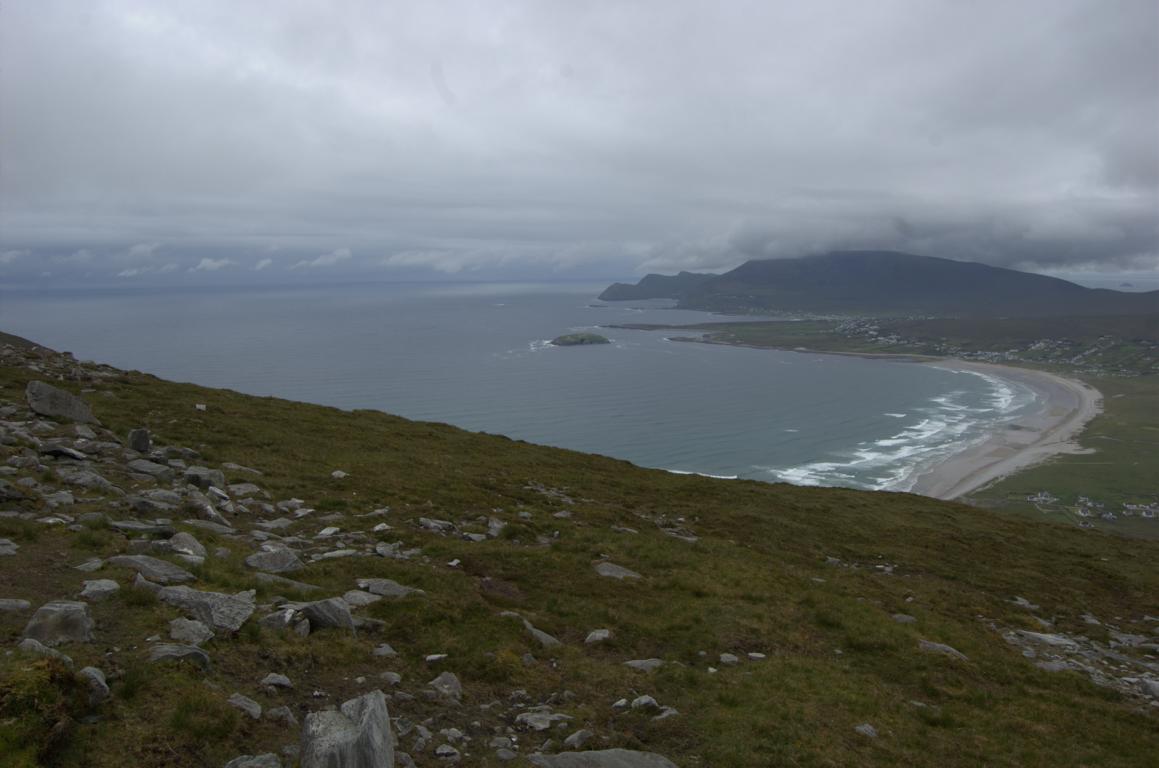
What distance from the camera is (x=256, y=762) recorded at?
8203 millimetres

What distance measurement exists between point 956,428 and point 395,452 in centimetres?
14852

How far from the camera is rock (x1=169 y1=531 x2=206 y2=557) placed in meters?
14.8

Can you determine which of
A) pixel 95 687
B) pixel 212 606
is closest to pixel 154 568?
pixel 212 606

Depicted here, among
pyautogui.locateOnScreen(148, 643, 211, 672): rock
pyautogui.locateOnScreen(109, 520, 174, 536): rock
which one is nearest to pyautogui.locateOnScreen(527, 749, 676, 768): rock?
pyautogui.locateOnScreen(148, 643, 211, 672): rock

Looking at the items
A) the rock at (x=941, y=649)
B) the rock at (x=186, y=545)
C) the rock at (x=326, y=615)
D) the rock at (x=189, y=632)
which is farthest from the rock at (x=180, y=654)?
the rock at (x=941, y=649)

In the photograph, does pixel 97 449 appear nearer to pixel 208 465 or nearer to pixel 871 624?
pixel 208 465

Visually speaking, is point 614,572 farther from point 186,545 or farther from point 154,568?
point 154,568

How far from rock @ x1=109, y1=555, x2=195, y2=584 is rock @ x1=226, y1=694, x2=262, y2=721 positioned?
14.7ft

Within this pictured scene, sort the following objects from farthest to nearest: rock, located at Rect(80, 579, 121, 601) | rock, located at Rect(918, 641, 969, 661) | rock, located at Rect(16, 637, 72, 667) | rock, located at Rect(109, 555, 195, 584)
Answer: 1. rock, located at Rect(918, 641, 969, 661)
2. rock, located at Rect(109, 555, 195, 584)
3. rock, located at Rect(80, 579, 121, 601)
4. rock, located at Rect(16, 637, 72, 667)

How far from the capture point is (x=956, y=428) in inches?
5851

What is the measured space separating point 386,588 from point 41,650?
750 centimetres

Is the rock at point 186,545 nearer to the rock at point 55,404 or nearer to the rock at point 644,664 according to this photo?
the rock at point 644,664

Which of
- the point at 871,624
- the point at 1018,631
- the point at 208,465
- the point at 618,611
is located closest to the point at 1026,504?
the point at 1018,631

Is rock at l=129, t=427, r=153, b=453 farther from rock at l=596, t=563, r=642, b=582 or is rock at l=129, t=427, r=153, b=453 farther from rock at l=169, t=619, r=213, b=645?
rock at l=596, t=563, r=642, b=582
